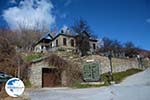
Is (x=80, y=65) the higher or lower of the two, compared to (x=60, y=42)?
lower

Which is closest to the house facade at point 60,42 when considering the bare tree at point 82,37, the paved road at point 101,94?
the bare tree at point 82,37

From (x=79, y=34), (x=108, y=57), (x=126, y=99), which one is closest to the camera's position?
(x=126, y=99)

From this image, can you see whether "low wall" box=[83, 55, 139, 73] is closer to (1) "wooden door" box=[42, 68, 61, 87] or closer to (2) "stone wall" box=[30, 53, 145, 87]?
(2) "stone wall" box=[30, 53, 145, 87]

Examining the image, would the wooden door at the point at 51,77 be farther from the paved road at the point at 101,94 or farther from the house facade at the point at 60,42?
the house facade at the point at 60,42

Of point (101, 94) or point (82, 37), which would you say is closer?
point (101, 94)

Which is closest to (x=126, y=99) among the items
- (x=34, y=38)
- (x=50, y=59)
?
(x=50, y=59)

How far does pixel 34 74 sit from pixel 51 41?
21.1 metres

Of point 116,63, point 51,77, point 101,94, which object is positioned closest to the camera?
point 101,94

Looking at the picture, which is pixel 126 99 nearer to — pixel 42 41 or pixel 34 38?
pixel 42 41

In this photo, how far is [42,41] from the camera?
43.0 meters

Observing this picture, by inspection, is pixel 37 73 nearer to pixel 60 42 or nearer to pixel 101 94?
pixel 101 94

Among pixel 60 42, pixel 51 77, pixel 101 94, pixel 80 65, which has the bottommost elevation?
pixel 101 94

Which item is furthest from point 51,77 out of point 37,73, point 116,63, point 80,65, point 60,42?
point 60,42

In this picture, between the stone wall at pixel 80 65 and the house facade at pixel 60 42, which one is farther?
the house facade at pixel 60 42
